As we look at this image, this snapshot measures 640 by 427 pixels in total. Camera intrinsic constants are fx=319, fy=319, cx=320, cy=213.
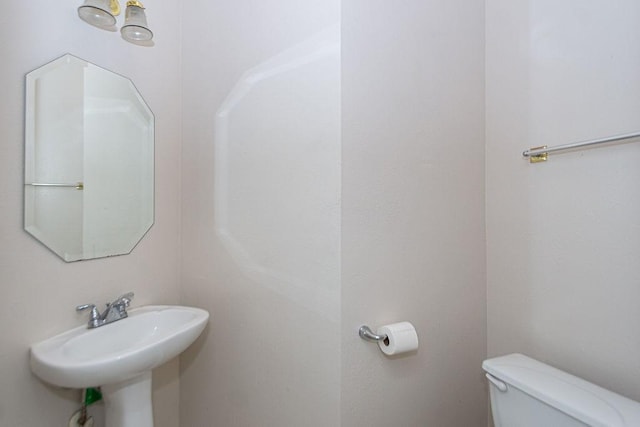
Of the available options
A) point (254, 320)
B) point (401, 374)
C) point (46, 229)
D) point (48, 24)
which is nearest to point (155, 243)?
point (46, 229)

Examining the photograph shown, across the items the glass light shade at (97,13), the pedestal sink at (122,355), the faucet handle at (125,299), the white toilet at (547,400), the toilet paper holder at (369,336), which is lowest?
the white toilet at (547,400)

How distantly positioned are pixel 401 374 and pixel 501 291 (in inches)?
21.8

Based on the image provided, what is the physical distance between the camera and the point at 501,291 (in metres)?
1.32

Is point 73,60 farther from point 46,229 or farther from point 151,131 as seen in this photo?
point 46,229

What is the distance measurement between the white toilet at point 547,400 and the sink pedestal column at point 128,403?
1224 millimetres

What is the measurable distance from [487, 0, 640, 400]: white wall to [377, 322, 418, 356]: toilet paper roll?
1.76ft

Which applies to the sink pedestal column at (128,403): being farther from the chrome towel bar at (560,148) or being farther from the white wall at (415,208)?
the chrome towel bar at (560,148)

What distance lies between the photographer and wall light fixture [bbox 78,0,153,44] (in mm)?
1129

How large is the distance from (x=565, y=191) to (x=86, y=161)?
176 centimetres

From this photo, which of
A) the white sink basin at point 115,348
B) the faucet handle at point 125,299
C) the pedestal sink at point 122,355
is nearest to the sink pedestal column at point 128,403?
the pedestal sink at point 122,355

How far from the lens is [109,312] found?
1217 millimetres

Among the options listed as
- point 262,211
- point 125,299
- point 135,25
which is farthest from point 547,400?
point 135,25

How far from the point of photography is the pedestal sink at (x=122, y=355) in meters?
0.91

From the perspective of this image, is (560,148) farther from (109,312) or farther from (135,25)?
(109,312)
